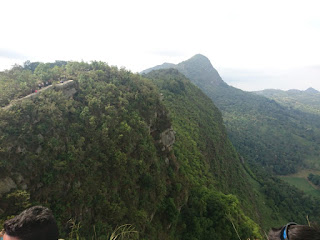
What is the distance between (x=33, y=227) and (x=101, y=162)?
10263mm

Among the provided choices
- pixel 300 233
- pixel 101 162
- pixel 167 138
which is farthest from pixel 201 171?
pixel 300 233

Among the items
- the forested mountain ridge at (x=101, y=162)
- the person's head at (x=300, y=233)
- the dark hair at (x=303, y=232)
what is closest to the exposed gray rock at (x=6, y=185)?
the forested mountain ridge at (x=101, y=162)

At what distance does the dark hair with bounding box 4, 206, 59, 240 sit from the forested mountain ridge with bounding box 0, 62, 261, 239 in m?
4.61

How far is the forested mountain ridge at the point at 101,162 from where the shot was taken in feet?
32.2

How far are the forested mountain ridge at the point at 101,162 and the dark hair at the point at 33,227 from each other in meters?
4.61

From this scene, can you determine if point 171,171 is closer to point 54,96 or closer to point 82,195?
point 82,195

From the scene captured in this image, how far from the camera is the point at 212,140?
145 ft

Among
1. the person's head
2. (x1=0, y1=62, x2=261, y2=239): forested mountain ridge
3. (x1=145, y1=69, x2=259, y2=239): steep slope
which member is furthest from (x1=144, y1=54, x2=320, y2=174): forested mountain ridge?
the person's head

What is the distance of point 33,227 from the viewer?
2809 mm

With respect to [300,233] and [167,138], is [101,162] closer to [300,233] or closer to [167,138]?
[167,138]

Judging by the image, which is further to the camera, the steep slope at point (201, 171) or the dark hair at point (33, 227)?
the steep slope at point (201, 171)

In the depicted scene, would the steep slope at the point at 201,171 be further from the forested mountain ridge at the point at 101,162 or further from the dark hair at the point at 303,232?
the dark hair at the point at 303,232

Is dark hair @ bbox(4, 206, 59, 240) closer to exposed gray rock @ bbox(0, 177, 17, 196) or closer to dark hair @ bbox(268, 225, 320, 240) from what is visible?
dark hair @ bbox(268, 225, 320, 240)

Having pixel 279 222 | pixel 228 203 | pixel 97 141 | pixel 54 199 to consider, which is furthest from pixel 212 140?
pixel 54 199
